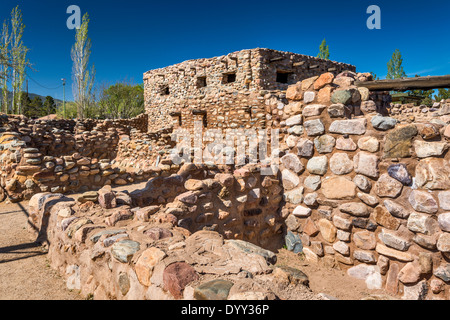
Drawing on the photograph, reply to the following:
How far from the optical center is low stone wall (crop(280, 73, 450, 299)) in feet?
7.59

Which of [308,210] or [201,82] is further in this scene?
[201,82]

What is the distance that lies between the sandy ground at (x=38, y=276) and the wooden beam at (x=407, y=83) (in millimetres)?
2485

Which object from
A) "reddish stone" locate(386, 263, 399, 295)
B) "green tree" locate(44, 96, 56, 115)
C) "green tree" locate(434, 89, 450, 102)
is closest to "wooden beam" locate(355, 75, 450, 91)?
"reddish stone" locate(386, 263, 399, 295)

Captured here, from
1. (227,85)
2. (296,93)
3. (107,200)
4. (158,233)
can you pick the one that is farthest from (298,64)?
(158,233)

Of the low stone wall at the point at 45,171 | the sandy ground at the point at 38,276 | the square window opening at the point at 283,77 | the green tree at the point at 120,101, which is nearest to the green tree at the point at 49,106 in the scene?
the green tree at the point at 120,101

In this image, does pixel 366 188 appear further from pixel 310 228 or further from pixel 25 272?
pixel 25 272

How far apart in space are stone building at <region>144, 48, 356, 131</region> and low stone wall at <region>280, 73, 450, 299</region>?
3.52 m

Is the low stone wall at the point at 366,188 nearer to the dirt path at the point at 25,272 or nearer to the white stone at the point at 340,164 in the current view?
the white stone at the point at 340,164

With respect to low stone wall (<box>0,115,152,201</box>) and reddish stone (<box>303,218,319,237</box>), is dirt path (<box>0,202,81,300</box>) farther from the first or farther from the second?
reddish stone (<box>303,218,319,237</box>)

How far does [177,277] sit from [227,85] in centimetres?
1488

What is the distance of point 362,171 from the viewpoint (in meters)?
2.79

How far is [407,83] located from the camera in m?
3.51
